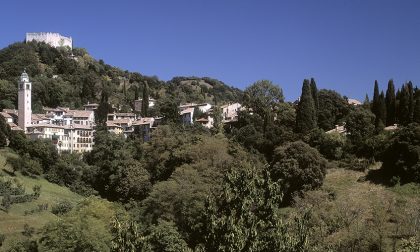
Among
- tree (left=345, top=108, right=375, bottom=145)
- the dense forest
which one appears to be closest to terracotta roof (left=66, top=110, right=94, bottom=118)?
the dense forest

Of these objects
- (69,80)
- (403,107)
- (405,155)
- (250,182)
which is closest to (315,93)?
(403,107)

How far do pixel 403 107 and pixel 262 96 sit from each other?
1849 centimetres

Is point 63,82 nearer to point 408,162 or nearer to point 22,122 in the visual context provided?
point 22,122

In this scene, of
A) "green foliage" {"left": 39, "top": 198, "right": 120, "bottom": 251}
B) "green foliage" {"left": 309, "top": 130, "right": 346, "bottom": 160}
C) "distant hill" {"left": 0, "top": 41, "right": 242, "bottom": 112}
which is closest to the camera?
"green foliage" {"left": 39, "top": 198, "right": 120, "bottom": 251}

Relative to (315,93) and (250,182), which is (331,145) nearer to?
(315,93)

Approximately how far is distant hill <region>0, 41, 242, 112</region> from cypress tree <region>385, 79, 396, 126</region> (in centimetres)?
5609

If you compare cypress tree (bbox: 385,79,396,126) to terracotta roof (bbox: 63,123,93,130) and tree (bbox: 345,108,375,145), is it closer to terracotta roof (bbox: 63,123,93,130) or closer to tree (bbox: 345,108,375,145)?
tree (bbox: 345,108,375,145)

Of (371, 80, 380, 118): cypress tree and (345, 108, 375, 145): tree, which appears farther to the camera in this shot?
(371, 80, 380, 118): cypress tree

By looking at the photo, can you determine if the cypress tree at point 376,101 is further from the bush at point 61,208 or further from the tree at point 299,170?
the bush at point 61,208

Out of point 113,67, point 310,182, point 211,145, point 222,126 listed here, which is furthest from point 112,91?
point 310,182

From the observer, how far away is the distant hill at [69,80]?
106 meters

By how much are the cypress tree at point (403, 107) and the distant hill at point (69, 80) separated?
5764cm

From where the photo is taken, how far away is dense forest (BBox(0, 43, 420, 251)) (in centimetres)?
2466

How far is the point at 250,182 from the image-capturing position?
24484mm
